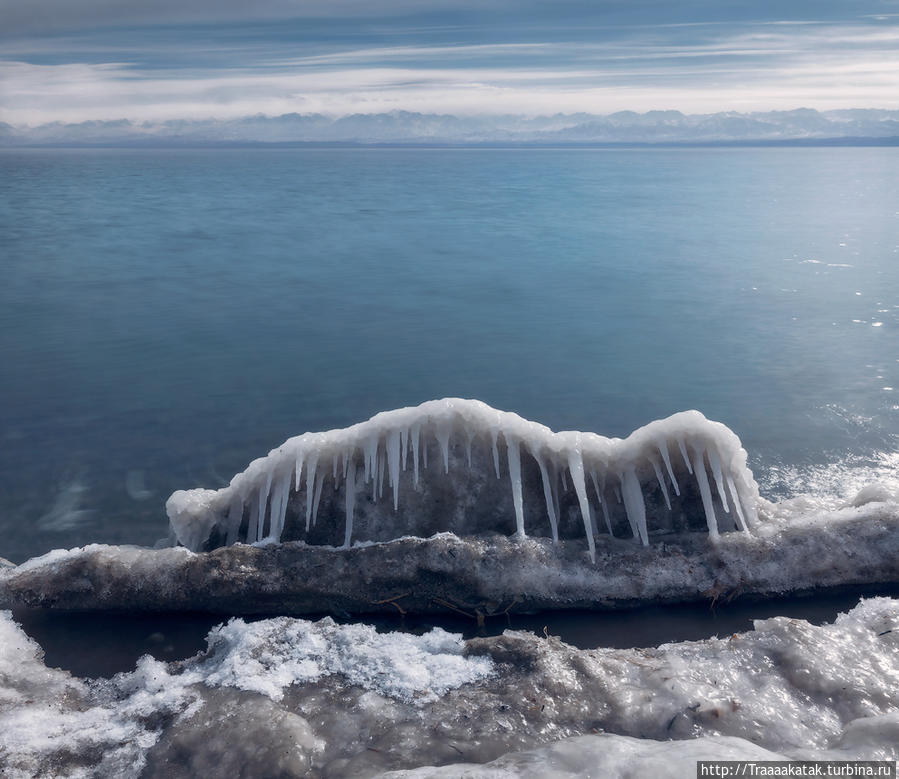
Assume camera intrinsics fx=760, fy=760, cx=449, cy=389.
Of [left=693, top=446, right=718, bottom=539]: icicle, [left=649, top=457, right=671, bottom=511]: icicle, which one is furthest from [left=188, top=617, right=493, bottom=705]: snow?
[left=693, top=446, right=718, bottom=539]: icicle

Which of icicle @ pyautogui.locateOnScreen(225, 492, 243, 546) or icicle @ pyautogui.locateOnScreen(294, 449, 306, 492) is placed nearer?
icicle @ pyautogui.locateOnScreen(294, 449, 306, 492)

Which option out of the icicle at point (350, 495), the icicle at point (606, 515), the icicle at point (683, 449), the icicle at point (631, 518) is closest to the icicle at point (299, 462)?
the icicle at point (350, 495)

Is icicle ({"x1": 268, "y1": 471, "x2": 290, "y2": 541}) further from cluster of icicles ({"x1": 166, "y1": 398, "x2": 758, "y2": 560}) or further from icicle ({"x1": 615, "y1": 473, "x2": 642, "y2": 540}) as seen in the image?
icicle ({"x1": 615, "y1": 473, "x2": 642, "y2": 540})

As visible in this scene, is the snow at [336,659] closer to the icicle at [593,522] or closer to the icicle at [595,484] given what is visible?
the icicle at [593,522]

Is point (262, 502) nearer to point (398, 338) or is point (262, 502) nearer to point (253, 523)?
point (253, 523)

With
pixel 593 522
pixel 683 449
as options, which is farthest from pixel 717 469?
pixel 593 522
